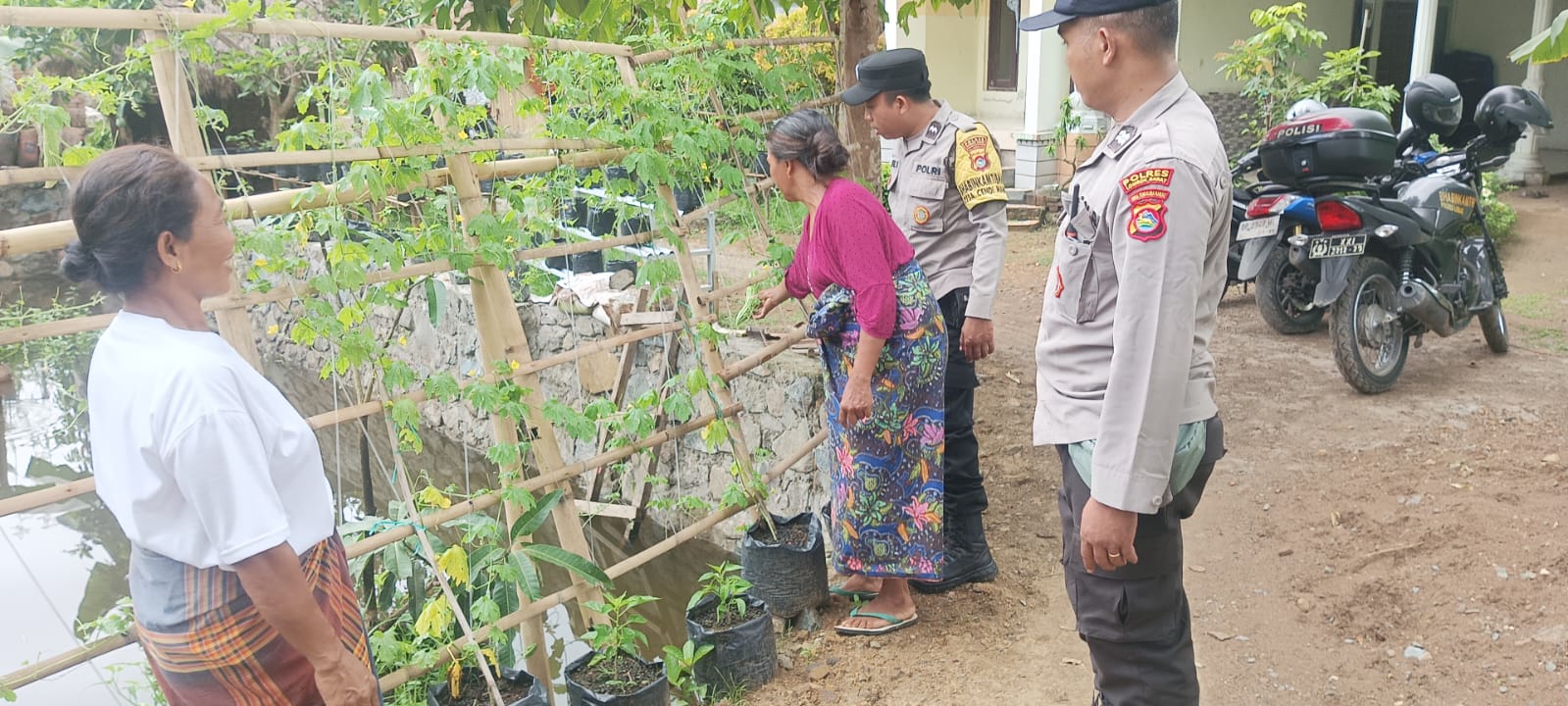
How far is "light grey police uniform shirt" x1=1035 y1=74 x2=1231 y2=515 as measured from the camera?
168 centimetres

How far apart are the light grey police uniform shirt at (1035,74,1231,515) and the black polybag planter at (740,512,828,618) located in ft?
4.86

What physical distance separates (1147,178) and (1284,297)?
4607mm

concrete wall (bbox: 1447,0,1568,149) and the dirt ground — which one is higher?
concrete wall (bbox: 1447,0,1568,149)

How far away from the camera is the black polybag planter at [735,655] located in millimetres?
2939

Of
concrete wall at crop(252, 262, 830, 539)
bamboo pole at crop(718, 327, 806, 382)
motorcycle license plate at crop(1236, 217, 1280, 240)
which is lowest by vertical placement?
concrete wall at crop(252, 262, 830, 539)

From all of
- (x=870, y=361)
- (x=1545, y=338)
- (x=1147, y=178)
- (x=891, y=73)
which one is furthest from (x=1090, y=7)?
(x=1545, y=338)

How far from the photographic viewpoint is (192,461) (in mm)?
1497

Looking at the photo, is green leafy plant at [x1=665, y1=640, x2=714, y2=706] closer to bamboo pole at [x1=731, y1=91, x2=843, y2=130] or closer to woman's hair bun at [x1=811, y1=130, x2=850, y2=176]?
woman's hair bun at [x1=811, y1=130, x2=850, y2=176]

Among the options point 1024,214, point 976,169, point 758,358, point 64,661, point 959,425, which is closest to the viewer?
point 64,661

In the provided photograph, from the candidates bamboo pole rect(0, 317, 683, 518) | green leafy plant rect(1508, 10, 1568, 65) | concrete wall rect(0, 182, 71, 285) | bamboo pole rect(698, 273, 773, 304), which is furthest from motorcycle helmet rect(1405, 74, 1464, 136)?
concrete wall rect(0, 182, 71, 285)

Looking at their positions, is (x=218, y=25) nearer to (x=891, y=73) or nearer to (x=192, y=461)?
(x=192, y=461)

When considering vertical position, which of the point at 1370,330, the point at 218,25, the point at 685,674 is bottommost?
the point at 685,674

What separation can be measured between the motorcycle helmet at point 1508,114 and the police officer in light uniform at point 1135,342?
409 cm

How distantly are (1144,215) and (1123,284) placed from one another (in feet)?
0.37
